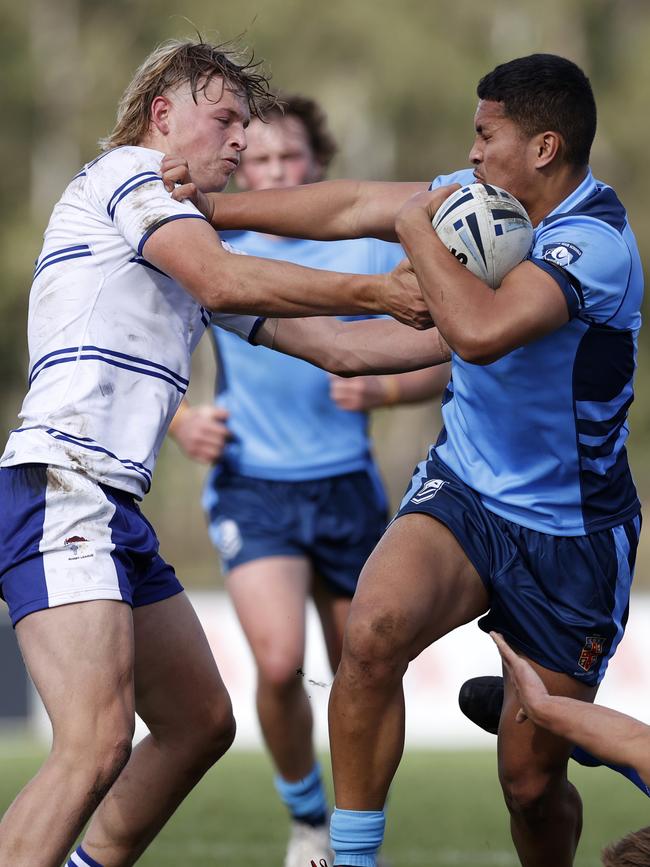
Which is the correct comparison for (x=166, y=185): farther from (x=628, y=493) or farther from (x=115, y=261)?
(x=628, y=493)

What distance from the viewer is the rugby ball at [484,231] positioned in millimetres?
4305

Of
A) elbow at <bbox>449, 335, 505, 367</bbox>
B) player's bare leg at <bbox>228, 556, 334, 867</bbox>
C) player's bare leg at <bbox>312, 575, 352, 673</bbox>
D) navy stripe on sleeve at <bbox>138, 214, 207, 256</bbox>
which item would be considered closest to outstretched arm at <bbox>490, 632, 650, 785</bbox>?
elbow at <bbox>449, 335, 505, 367</bbox>

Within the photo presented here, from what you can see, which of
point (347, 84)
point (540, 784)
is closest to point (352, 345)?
point (540, 784)

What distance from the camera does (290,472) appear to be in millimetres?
7215

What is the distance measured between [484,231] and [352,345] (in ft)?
3.12

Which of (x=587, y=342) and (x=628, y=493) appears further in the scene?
(x=628, y=493)

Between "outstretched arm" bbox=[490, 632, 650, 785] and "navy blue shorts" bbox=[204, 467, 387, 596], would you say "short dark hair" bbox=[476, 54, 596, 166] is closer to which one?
"outstretched arm" bbox=[490, 632, 650, 785]

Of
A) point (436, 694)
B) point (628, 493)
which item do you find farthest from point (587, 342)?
point (436, 694)

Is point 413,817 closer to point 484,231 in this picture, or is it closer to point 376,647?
point 376,647

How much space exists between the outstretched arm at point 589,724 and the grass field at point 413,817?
282 cm

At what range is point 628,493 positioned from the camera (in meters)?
4.96

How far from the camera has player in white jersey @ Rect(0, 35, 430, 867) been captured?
4008 mm

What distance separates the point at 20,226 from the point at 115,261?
28.4 m

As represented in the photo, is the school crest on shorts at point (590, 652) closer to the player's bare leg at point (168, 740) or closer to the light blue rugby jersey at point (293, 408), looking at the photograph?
the player's bare leg at point (168, 740)
